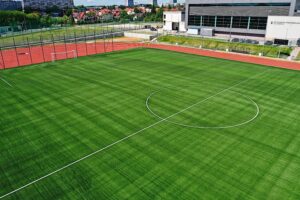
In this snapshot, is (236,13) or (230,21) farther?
(230,21)

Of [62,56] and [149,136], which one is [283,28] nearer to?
[62,56]

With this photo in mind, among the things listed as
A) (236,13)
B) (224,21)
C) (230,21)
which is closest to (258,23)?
(236,13)

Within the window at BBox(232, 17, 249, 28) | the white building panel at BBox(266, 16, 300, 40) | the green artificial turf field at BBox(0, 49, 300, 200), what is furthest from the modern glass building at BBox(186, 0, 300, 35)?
the green artificial turf field at BBox(0, 49, 300, 200)

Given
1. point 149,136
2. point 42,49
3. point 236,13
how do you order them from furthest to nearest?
point 236,13
point 42,49
point 149,136

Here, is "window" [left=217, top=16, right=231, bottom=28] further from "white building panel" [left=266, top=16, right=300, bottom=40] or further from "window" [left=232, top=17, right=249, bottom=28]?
"white building panel" [left=266, top=16, right=300, bottom=40]

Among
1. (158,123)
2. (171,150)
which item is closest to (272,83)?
(158,123)

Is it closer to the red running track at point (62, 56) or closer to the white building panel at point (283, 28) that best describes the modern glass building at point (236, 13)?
the white building panel at point (283, 28)

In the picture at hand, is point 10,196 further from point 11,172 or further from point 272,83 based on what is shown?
point 272,83

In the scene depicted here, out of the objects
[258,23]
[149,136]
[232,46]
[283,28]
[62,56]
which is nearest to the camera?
[149,136]
